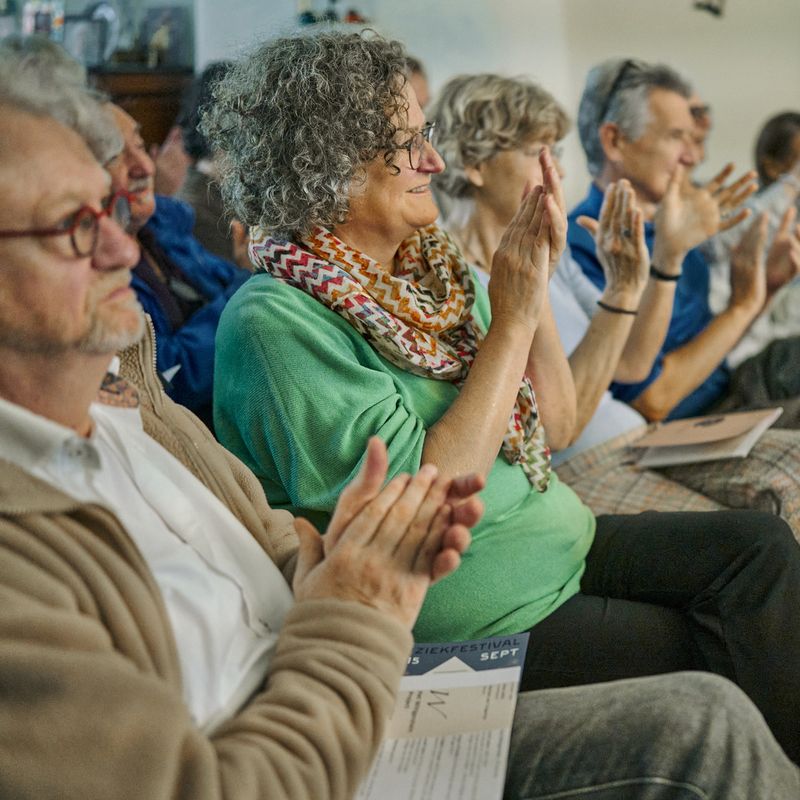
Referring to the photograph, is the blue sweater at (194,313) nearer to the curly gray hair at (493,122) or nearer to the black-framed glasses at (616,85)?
the curly gray hair at (493,122)

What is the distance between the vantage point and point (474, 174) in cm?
210

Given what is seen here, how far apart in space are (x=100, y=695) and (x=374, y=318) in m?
0.72

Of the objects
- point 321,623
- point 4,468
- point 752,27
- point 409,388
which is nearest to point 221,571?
point 321,623

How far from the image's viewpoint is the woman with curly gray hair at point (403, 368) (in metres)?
1.32

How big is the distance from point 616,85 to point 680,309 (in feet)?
1.82

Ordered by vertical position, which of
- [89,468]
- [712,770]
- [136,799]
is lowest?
[712,770]

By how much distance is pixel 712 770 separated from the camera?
965 millimetres

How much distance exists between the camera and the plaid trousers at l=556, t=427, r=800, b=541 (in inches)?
72.8

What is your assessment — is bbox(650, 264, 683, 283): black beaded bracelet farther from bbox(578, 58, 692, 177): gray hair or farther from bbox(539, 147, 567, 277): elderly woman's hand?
bbox(539, 147, 567, 277): elderly woman's hand

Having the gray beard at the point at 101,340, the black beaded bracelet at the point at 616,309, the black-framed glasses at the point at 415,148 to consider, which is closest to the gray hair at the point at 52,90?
the gray beard at the point at 101,340

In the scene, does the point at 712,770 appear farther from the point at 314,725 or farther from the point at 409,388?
the point at 409,388

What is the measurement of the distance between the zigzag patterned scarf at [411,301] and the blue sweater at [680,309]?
73 centimetres

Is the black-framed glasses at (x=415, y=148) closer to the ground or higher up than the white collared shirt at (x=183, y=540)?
higher up

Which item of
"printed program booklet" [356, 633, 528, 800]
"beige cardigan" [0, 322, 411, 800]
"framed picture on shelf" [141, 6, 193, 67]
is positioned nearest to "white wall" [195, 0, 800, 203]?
"framed picture on shelf" [141, 6, 193, 67]
